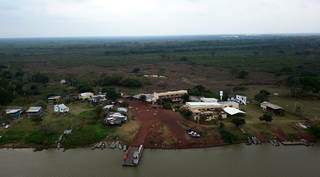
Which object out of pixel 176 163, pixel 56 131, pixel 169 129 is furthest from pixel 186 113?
pixel 56 131

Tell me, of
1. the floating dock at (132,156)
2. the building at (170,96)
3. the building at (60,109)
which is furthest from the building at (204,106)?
the building at (60,109)

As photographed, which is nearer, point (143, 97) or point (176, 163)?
point (176, 163)

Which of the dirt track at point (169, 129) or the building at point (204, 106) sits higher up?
the building at point (204, 106)

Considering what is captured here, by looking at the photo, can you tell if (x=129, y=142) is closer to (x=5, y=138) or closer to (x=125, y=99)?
(x=5, y=138)

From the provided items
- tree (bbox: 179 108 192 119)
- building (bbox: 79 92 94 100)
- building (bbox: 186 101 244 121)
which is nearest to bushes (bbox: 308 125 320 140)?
building (bbox: 186 101 244 121)

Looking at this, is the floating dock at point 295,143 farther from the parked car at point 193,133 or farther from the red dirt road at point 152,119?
the red dirt road at point 152,119

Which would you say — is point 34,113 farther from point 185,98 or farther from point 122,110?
point 185,98
